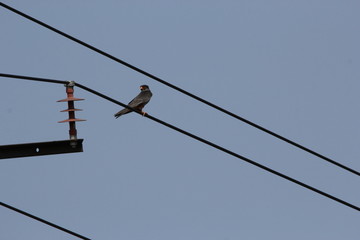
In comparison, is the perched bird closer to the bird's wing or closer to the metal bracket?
the bird's wing

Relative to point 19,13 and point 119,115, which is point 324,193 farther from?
point 119,115

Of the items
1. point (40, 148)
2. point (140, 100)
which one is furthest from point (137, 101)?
point (40, 148)

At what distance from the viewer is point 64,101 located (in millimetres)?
12359

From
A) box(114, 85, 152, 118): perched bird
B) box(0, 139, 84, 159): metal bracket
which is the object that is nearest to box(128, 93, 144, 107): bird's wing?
box(114, 85, 152, 118): perched bird

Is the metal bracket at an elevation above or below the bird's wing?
below

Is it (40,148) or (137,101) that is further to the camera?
(137,101)

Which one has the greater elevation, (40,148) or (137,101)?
(137,101)

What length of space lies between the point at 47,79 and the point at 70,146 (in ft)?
3.22

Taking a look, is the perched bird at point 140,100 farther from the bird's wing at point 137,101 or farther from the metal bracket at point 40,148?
the metal bracket at point 40,148

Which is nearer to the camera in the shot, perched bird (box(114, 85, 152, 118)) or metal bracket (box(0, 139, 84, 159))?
metal bracket (box(0, 139, 84, 159))

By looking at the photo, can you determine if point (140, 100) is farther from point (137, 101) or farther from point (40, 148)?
point (40, 148)

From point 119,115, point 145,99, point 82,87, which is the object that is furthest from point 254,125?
point 145,99

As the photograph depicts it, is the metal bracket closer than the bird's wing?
Yes

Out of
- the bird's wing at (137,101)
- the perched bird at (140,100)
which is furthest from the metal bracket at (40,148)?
the bird's wing at (137,101)
